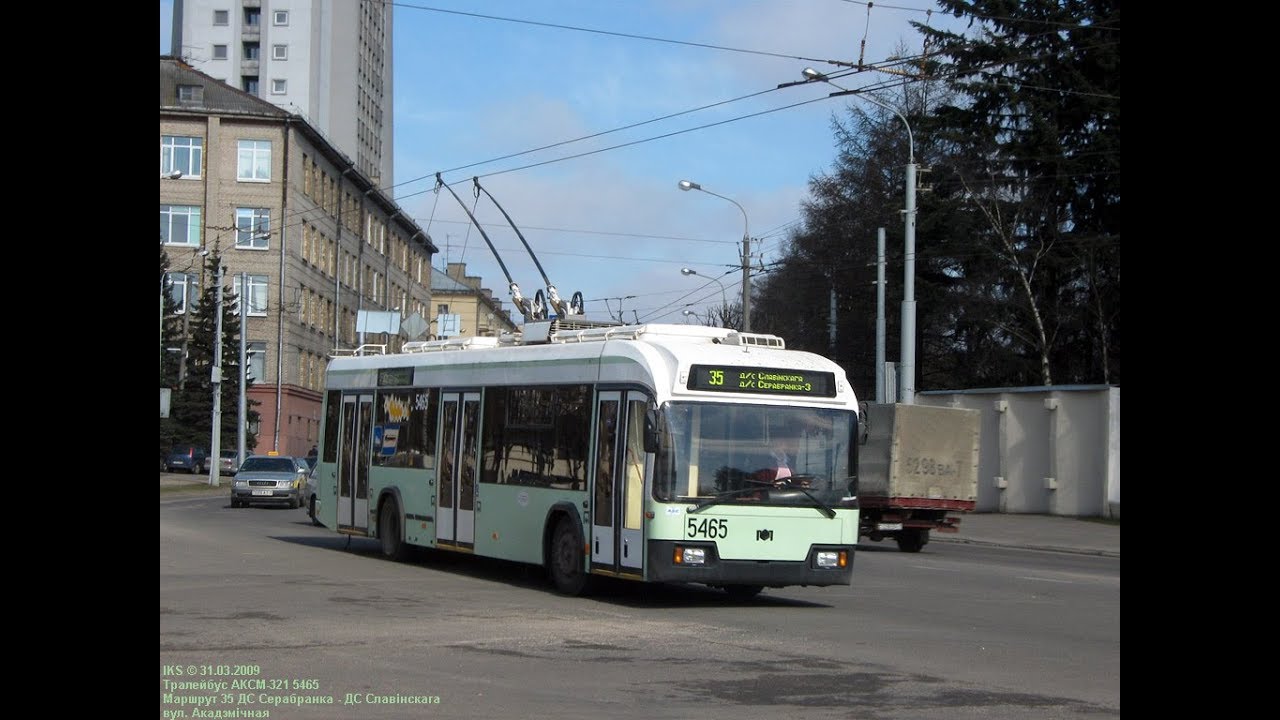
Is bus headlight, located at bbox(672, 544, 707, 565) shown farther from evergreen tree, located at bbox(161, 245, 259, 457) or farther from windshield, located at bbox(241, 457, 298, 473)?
evergreen tree, located at bbox(161, 245, 259, 457)

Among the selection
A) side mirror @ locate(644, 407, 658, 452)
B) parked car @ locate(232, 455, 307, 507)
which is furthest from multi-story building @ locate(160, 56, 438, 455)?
side mirror @ locate(644, 407, 658, 452)

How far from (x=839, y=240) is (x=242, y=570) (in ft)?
131

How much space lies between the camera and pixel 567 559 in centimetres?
1562

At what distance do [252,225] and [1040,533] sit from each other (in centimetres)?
5073

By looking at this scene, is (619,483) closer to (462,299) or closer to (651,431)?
(651,431)

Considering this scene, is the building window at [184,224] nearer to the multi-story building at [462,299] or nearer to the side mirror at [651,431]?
the multi-story building at [462,299]

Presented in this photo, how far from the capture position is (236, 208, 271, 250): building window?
7294 centimetres

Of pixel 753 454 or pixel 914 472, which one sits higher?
pixel 753 454

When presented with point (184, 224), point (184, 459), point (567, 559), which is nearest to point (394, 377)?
point (567, 559)

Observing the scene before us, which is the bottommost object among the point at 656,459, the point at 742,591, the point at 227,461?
the point at 227,461

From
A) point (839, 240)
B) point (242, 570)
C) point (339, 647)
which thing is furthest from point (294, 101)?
point (339, 647)

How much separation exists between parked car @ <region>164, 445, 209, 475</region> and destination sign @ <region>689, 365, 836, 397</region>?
58.6m
